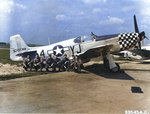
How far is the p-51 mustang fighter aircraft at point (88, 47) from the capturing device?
7.97 m

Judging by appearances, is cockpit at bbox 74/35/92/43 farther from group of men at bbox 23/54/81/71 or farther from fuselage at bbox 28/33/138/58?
group of men at bbox 23/54/81/71

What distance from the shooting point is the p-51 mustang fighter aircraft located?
7967 millimetres

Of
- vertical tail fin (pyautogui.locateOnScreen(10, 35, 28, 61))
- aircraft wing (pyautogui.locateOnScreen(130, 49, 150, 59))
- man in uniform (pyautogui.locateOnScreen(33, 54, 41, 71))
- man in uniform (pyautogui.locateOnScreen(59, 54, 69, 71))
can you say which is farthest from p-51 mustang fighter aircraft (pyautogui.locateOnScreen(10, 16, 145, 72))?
aircraft wing (pyautogui.locateOnScreen(130, 49, 150, 59))

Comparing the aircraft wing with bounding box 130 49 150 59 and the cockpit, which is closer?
the cockpit

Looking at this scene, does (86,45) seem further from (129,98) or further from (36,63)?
(129,98)

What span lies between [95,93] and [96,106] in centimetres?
106

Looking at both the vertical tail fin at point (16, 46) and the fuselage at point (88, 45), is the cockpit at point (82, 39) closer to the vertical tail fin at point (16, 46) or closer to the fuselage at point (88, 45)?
the fuselage at point (88, 45)

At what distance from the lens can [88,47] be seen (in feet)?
28.6

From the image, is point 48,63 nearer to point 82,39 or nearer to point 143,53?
point 82,39

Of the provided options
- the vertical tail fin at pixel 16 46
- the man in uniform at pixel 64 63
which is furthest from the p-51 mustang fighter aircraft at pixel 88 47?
the man in uniform at pixel 64 63

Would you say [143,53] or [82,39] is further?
[143,53]

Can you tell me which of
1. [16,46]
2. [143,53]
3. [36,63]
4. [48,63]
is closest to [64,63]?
[48,63]

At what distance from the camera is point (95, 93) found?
437 cm

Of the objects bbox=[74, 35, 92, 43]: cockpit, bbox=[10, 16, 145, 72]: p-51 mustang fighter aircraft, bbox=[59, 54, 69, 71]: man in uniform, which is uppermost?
bbox=[74, 35, 92, 43]: cockpit
